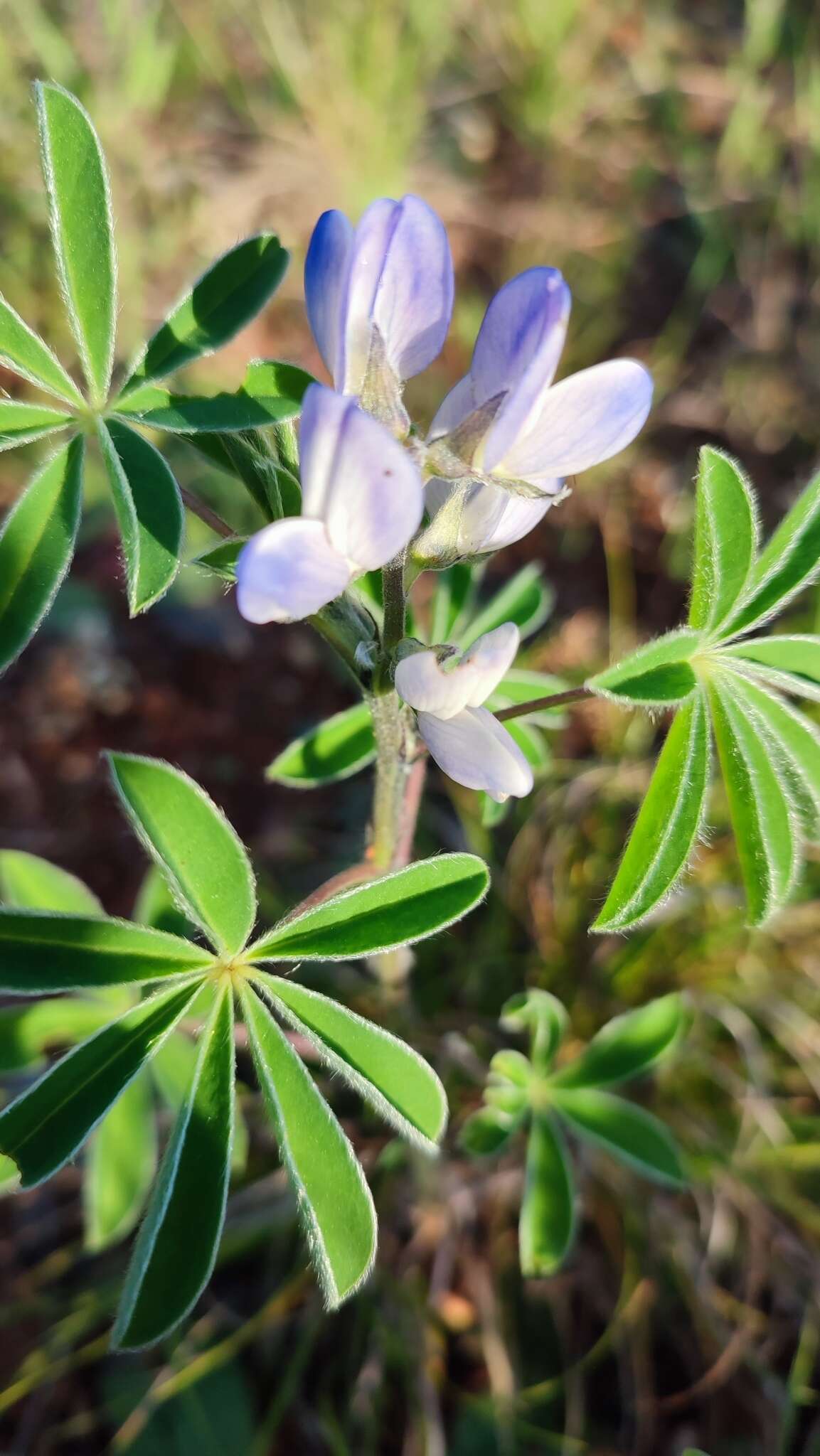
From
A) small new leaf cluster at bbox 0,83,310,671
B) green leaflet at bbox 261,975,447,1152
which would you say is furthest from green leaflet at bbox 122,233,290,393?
green leaflet at bbox 261,975,447,1152

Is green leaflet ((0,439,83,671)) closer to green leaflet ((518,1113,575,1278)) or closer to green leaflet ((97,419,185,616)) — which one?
green leaflet ((97,419,185,616))

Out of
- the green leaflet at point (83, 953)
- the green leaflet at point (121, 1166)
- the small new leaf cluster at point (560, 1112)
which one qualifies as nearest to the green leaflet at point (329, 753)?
the green leaflet at point (83, 953)

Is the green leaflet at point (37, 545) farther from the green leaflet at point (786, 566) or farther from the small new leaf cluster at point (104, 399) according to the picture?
the green leaflet at point (786, 566)

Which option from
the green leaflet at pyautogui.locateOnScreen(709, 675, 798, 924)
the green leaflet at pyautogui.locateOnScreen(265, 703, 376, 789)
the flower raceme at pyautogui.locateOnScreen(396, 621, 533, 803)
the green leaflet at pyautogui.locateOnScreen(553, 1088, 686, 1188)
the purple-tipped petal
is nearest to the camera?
the purple-tipped petal

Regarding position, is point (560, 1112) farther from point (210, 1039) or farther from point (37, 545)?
point (37, 545)

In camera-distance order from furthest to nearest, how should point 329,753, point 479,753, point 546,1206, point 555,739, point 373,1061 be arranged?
point 555,739 < point 546,1206 < point 329,753 < point 373,1061 < point 479,753

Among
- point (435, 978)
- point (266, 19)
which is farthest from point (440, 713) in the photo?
point (266, 19)

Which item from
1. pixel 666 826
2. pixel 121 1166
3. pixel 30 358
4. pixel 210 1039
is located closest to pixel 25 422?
pixel 30 358

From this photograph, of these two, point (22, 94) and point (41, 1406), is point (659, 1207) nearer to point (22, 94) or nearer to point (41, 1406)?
point (41, 1406)
